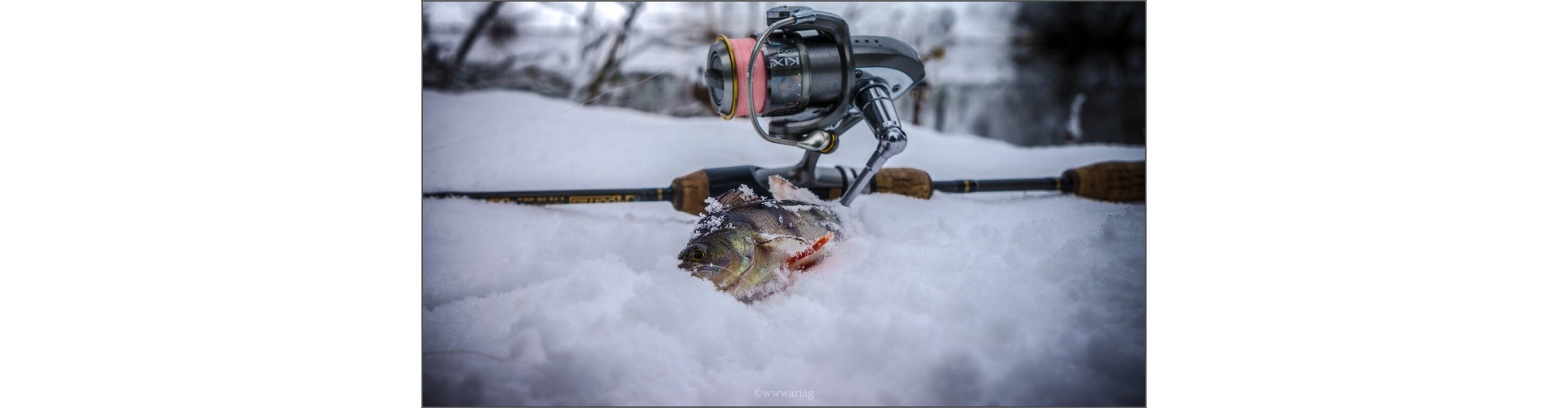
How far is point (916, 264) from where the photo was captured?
1.37m

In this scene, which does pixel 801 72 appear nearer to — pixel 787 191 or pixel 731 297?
pixel 787 191

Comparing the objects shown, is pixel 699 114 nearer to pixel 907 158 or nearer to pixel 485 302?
pixel 907 158

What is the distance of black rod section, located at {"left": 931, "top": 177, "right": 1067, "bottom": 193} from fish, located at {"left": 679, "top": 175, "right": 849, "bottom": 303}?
23cm

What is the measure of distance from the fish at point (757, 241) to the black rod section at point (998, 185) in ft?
0.75

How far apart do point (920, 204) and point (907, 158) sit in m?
0.08

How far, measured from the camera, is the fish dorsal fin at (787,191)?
142 cm

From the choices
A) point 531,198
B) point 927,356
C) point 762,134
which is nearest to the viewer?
point 927,356

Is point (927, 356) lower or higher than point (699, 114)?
lower

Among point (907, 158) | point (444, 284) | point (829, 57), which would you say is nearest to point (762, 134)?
point (829, 57)

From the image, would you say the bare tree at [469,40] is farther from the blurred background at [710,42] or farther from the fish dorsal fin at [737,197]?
the fish dorsal fin at [737,197]

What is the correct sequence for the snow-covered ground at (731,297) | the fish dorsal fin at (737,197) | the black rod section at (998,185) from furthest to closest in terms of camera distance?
the black rod section at (998,185) → the fish dorsal fin at (737,197) → the snow-covered ground at (731,297)

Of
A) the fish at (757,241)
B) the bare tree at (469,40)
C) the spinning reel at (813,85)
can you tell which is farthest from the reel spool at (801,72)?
the bare tree at (469,40)

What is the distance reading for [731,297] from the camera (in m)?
1.29

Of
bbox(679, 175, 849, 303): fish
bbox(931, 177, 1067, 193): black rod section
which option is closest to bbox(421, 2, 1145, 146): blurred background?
bbox(931, 177, 1067, 193): black rod section
